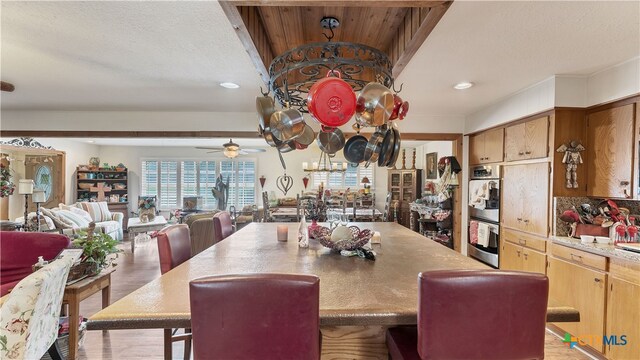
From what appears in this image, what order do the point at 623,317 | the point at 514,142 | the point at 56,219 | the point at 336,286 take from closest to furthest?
1. the point at 336,286
2. the point at 623,317
3. the point at 514,142
4. the point at 56,219

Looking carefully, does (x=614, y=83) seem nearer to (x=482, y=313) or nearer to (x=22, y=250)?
(x=482, y=313)

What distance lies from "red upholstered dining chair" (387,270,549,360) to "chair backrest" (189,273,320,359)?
1.28 feet

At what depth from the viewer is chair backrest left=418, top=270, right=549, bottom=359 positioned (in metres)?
0.94

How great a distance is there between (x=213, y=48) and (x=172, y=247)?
4.43 ft

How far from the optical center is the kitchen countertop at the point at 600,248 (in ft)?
6.29

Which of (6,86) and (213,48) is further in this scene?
(6,86)

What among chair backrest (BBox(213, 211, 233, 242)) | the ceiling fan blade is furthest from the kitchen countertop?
the ceiling fan blade

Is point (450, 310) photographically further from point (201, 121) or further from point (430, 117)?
point (201, 121)

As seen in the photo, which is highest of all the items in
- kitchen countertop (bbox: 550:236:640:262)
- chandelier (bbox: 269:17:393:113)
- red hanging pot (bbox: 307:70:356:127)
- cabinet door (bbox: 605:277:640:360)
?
chandelier (bbox: 269:17:393:113)

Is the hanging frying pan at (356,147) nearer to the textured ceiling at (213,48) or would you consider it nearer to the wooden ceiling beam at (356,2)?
the textured ceiling at (213,48)

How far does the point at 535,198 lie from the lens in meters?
2.78

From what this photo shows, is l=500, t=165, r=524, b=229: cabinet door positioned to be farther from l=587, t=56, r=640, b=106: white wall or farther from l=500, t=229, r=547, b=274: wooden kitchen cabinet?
l=587, t=56, r=640, b=106: white wall

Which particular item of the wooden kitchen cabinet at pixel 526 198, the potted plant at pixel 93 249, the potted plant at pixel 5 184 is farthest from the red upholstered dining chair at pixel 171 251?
the potted plant at pixel 5 184

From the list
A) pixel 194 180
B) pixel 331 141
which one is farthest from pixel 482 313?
pixel 194 180
